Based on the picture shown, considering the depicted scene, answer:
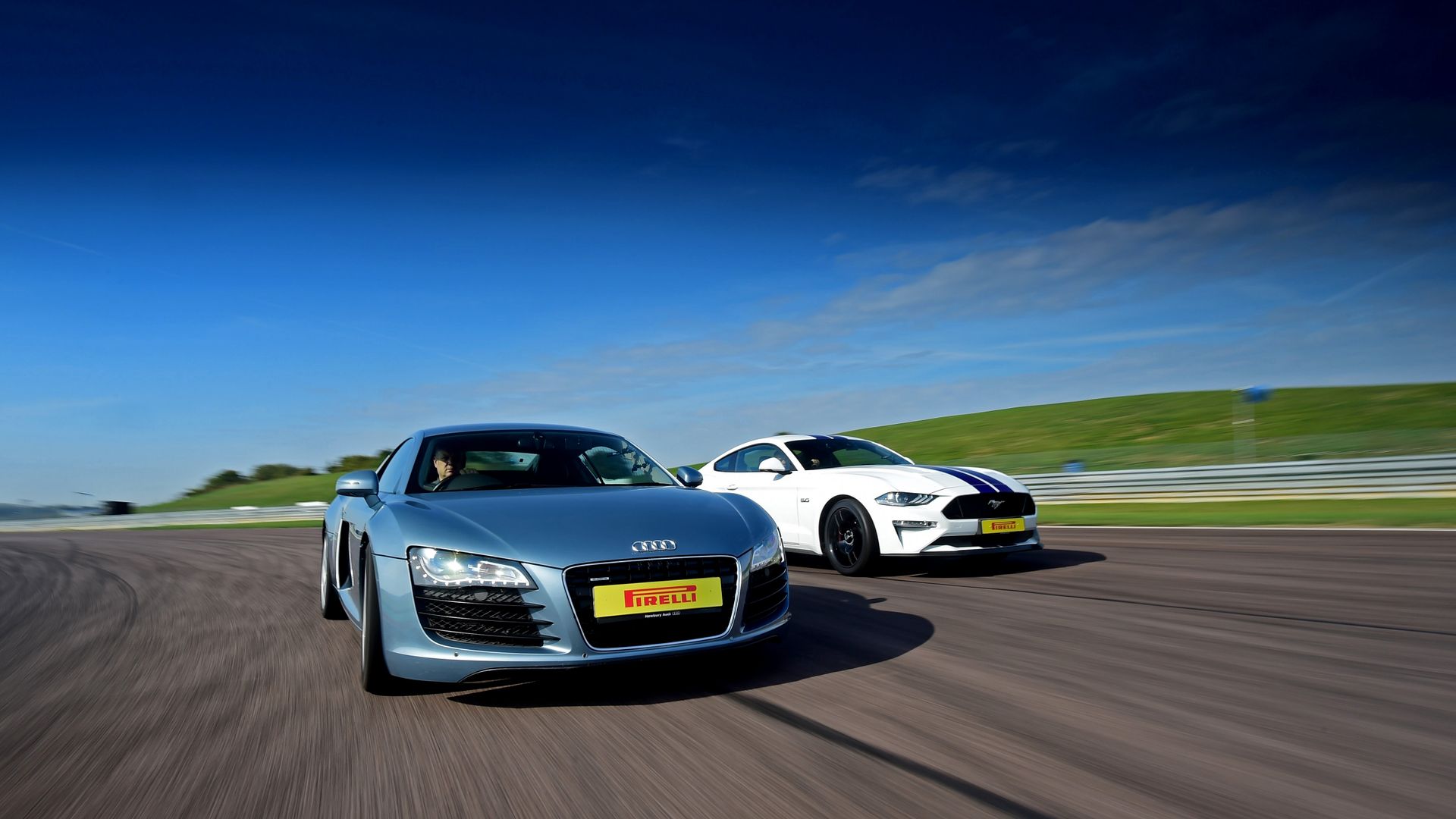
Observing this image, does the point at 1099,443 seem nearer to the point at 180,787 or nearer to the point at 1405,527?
the point at 1405,527

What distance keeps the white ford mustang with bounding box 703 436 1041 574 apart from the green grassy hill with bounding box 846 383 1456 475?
30.7ft

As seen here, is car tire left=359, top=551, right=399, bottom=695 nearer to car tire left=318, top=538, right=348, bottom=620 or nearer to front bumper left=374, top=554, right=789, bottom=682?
front bumper left=374, top=554, right=789, bottom=682

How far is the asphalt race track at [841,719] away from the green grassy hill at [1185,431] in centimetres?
1065

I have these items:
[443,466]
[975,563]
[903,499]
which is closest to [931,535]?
[903,499]

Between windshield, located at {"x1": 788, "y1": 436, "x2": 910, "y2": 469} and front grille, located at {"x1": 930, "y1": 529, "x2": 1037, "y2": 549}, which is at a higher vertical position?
windshield, located at {"x1": 788, "y1": 436, "x2": 910, "y2": 469}

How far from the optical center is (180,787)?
116 inches

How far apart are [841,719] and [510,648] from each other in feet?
4.21

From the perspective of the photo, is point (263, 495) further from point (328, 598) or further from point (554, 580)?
point (554, 580)

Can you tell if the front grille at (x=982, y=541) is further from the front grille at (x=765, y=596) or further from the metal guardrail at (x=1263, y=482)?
the metal guardrail at (x=1263, y=482)

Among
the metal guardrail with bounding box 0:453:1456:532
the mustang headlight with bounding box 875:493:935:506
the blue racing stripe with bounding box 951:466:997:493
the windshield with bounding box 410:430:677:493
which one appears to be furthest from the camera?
the metal guardrail with bounding box 0:453:1456:532

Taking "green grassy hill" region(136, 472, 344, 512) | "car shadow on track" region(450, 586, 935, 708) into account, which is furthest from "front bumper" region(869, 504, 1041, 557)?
"green grassy hill" region(136, 472, 344, 512)

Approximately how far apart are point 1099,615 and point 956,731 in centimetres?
257

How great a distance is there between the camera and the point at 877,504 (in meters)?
7.49

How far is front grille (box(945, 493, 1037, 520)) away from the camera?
285 inches
